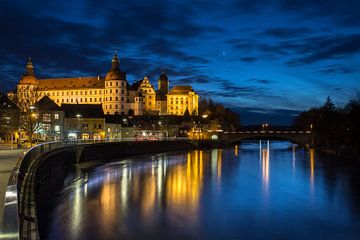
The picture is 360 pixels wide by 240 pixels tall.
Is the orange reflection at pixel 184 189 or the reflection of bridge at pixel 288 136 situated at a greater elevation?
the reflection of bridge at pixel 288 136

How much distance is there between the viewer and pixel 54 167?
4209cm

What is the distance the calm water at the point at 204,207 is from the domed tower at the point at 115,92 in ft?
329

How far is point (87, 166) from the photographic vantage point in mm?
54500

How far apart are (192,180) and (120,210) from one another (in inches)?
694

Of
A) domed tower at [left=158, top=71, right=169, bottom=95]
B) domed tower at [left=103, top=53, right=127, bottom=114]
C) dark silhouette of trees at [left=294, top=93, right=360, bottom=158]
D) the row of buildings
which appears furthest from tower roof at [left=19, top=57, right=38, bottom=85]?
dark silhouette of trees at [left=294, top=93, right=360, bottom=158]

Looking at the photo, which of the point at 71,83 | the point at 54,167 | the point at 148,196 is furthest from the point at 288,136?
the point at 148,196

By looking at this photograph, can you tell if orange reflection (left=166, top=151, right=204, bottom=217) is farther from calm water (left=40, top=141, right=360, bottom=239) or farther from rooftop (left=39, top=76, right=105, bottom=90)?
rooftop (left=39, top=76, right=105, bottom=90)

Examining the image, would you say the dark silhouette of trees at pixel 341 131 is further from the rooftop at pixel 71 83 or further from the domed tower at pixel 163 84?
the domed tower at pixel 163 84

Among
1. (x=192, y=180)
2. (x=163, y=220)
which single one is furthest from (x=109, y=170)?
(x=163, y=220)

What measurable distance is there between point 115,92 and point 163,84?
45884 mm

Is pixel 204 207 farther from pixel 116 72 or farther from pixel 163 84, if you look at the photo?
pixel 163 84

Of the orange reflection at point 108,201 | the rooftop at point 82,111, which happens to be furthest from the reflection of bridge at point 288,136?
the orange reflection at point 108,201

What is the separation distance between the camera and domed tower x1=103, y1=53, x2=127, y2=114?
481ft

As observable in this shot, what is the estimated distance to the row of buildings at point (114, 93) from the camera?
5822 inches
